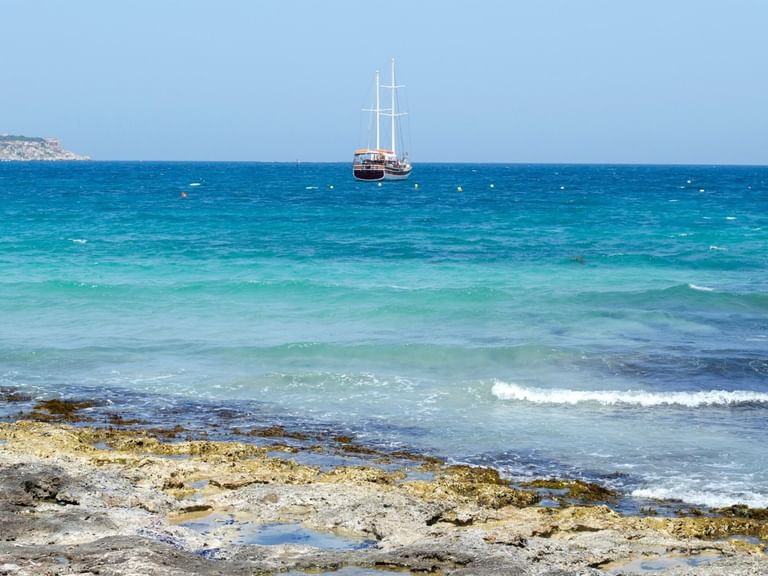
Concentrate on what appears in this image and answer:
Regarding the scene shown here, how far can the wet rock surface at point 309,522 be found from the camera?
32.0ft

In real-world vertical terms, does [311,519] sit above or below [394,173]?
below

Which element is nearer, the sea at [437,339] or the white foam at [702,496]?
the white foam at [702,496]

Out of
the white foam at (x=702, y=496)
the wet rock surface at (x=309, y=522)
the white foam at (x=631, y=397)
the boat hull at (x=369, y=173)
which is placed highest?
the boat hull at (x=369, y=173)

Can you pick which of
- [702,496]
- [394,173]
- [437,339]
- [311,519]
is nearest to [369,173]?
[394,173]

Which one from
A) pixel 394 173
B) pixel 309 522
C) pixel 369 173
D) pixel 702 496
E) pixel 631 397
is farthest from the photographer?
pixel 394 173

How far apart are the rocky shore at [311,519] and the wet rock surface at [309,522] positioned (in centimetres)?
2

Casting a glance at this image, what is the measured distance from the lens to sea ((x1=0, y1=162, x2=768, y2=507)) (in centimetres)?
1583

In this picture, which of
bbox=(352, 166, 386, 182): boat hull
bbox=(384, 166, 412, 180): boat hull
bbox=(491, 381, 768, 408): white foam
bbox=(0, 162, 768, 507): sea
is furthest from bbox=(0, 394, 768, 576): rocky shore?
bbox=(384, 166, 412, 180): boat hull

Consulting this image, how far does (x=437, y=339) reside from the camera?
2388 cm

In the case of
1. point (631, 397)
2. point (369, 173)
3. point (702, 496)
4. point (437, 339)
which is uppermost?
point (369, 173)

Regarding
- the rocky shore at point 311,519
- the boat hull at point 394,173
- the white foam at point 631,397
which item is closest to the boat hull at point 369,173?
the boat hull at point 394,173

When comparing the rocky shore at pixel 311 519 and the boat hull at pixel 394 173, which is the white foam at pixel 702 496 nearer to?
the rocky shore at pixel 311 519

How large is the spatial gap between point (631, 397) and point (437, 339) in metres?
6.67

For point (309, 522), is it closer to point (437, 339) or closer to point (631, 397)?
point (631, 397)
